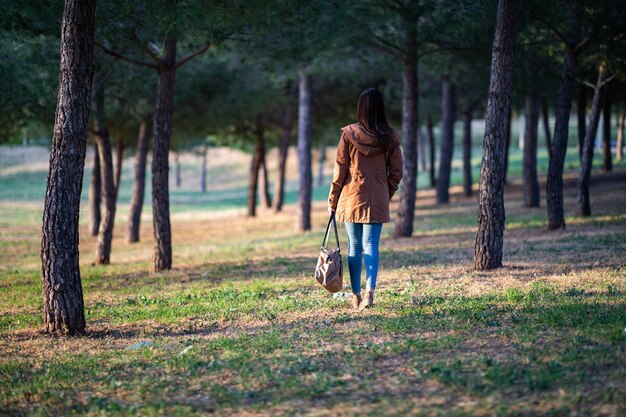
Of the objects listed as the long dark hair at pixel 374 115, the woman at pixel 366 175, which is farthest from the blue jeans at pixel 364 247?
the long dark hair at pixel 374 115

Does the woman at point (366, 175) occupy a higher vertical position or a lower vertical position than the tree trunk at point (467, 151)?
lower

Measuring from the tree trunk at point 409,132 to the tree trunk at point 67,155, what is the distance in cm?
895

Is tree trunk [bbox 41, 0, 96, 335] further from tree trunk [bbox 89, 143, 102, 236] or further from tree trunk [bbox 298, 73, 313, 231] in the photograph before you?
tree trunk [bbox 89, 143, 102, 236]

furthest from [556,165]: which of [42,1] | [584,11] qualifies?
[42,1]

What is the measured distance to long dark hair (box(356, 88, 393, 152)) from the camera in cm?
773

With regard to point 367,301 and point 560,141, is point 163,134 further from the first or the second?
point 560,141

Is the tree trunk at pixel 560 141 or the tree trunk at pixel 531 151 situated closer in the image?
the tree trunk at pixel 560 141

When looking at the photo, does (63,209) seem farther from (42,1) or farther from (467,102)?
(467,102)

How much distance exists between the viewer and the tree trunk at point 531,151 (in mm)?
21766

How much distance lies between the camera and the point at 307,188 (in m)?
23.0

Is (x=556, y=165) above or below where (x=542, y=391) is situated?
above

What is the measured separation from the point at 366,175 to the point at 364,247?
762 millimetres

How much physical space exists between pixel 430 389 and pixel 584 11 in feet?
35.2

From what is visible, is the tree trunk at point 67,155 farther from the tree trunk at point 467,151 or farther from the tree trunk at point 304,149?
the tree trunk at point 467,151
